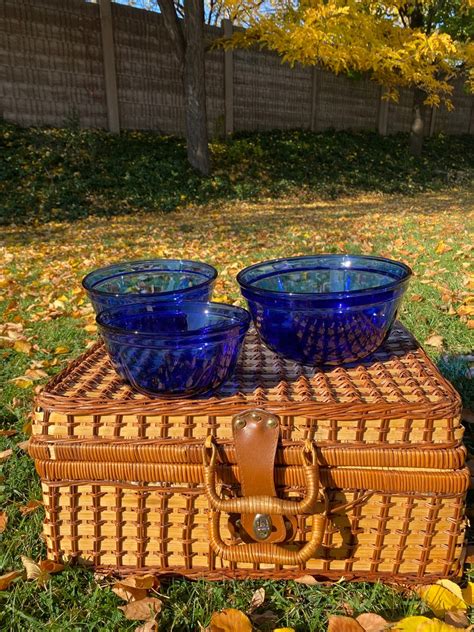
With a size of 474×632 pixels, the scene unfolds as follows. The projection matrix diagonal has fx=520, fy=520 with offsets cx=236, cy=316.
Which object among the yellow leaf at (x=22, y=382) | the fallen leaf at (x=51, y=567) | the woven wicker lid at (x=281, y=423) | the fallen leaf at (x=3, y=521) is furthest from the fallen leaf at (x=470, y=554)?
the yellow leaf at (x=22, y=382)

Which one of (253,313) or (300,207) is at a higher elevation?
(253,313)

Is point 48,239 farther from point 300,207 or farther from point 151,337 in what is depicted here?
point 151,337

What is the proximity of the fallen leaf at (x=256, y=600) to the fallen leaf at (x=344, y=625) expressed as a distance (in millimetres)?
169

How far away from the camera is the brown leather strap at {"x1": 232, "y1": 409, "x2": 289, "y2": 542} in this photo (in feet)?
3.54

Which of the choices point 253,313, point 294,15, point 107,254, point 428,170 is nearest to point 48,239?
point 107,254

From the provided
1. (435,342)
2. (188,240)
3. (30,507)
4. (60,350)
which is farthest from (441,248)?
(30,507)

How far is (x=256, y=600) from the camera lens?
118 centimetres

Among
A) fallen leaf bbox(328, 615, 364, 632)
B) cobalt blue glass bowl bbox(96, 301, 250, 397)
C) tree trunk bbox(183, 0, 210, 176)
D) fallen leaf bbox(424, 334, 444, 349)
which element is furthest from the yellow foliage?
fallen leaf bbox(328, 615, 364, 632)

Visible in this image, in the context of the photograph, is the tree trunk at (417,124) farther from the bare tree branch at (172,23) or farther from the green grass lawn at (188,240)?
the bare tree branch at (172,23)

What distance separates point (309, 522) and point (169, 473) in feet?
1.07

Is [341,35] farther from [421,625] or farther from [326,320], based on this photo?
[421,625]

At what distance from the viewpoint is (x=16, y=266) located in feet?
14.2

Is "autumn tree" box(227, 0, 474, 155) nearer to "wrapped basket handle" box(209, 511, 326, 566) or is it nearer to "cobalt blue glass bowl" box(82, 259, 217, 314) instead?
"cobalt blue glass bowl" box(82, 259, 217, 314)

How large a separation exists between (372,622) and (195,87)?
26.2 feet
